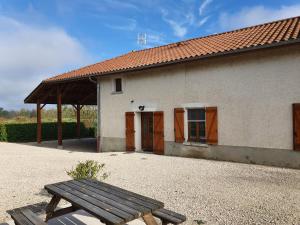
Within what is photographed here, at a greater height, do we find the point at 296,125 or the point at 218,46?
the point at 218,46

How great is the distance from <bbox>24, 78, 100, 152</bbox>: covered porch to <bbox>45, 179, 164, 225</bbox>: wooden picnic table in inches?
423

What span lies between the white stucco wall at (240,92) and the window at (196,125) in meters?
0.45

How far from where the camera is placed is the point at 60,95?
1588cm

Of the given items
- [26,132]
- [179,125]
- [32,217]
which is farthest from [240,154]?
[26,132]

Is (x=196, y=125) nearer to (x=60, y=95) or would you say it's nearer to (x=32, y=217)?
(x=32, y=217)

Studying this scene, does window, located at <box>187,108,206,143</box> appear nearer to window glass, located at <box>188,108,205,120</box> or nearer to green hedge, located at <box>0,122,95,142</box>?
window glass, located at <box>188,108,205,120</box>

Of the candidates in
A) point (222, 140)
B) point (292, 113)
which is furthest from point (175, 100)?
point (292, 113)

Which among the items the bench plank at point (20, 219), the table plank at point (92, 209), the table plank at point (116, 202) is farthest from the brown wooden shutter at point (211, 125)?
the bench plank at point (20, 219)

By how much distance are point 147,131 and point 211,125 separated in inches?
146

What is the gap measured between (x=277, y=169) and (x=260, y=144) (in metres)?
1.00

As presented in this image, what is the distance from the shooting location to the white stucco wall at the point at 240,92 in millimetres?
8523

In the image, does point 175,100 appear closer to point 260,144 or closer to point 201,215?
point 260,144

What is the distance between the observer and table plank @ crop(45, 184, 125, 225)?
2666mm

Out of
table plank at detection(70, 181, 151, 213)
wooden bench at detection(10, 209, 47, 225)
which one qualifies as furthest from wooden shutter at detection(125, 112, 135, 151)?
wooden bench at detection(10, 209, 47, 225)
